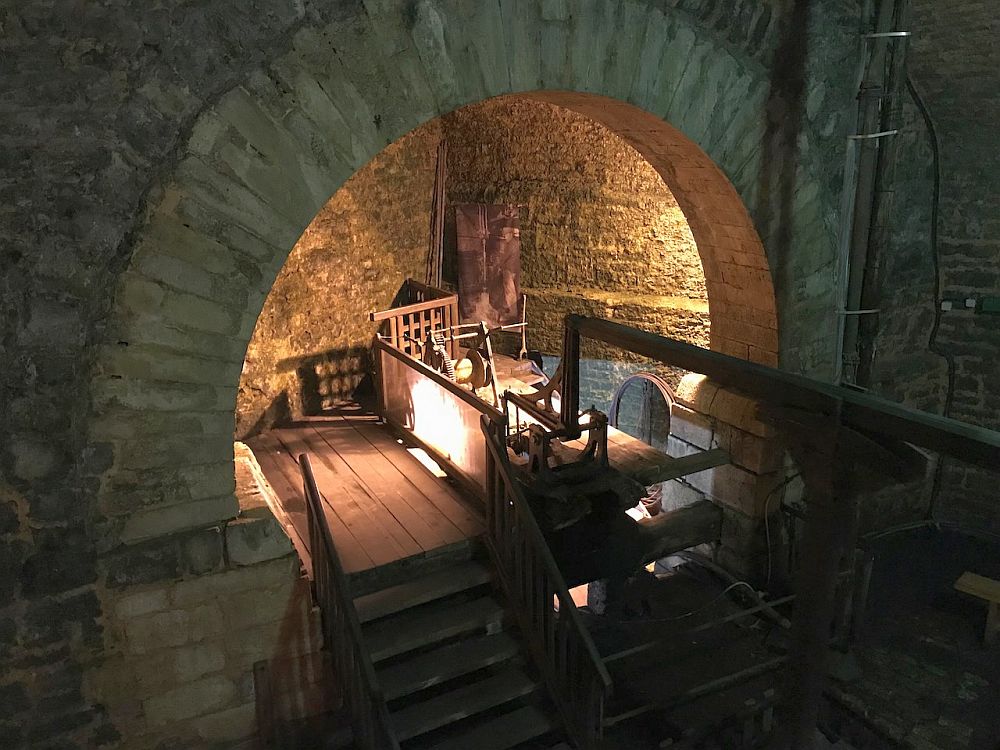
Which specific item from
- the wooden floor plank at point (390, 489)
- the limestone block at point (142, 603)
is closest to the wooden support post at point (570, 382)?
the wooden floor plank at point (390, 489)

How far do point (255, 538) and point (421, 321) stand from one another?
4.26m

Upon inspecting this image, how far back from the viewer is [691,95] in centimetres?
444

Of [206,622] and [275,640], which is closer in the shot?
[206,622]

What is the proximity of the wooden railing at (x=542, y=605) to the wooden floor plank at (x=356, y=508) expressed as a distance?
22.3 inches

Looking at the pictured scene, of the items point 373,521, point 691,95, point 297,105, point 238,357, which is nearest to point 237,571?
point 238,357

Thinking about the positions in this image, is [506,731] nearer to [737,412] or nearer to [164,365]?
[164,365]

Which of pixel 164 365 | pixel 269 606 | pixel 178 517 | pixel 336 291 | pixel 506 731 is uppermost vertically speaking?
pixel 164 365

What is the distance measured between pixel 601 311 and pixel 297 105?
266 inches

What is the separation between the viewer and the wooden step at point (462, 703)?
3.99m

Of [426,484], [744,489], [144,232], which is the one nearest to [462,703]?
[426,484]

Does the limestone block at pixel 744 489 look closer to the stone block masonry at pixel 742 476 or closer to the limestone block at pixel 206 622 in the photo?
the stone block masonry at pixel 742 476

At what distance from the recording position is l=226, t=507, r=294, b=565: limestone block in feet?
11.5

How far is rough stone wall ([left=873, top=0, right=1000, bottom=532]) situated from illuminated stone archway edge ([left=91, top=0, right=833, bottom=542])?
10.0 feet

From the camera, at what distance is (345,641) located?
3869 mm
